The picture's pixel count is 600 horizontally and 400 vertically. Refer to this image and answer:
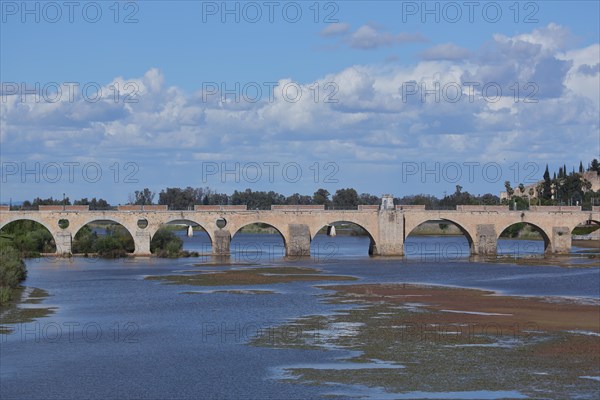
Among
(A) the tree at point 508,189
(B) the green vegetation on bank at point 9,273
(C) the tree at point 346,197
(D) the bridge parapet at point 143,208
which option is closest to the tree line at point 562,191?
(A) the tree at point 508,189

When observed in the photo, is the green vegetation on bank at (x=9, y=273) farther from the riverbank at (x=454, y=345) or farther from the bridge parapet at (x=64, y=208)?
the bridge parapet at (x=64, y=208)

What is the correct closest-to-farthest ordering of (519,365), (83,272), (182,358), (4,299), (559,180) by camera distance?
(519,365) < (182,358) < (4,299) < (83,272) < (559,180)

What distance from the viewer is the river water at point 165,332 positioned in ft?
83.0

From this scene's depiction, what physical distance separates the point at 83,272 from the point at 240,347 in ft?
111

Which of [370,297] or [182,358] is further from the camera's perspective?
[370,297]

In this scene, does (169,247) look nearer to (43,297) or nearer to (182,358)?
(43,297)

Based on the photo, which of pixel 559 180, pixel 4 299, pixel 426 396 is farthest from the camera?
pixel 559 180

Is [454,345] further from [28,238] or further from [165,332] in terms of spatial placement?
[28,238]

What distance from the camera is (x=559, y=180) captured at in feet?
461

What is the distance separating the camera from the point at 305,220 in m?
76.5

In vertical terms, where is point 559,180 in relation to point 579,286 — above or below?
above

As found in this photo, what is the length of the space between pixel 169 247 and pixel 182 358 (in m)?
49.3

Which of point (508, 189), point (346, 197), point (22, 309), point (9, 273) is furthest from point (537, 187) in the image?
point (22, 309)

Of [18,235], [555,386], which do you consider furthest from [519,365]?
[18,235]
